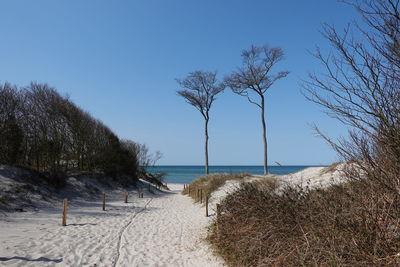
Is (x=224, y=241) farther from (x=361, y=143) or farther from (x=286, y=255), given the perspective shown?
(x=361, y=143)

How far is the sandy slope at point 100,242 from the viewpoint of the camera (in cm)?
627

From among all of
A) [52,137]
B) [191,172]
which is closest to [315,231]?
[52,137]

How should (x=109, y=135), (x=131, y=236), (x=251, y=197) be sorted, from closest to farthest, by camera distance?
(x=251, y=197) → (x=131, y=236) → (x=109, y=135)

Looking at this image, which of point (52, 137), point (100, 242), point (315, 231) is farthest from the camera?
point (52, 137)

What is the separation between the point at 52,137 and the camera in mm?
20594

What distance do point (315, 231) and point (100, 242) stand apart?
20.8 feet

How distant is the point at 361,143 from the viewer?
3.51m

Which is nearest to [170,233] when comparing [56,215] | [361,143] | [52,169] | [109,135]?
[56,215]

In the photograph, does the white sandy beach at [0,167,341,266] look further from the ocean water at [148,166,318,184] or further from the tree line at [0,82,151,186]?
the ocean water at [148,166,318,184]

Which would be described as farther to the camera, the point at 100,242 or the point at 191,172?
the point at 191,172

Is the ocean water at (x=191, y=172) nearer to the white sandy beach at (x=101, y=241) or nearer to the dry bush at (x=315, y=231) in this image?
the white sandy beach at (x=101, y=241)

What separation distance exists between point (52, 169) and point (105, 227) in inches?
446

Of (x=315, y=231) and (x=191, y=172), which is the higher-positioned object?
(x=315, y=231)

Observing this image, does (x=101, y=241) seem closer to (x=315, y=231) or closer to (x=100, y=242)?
(x=100, y=242)
